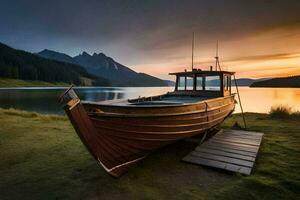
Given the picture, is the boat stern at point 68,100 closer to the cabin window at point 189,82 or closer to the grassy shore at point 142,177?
the grassy shore at point 142,177

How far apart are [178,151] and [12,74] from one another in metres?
115

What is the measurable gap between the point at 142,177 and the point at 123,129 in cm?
129

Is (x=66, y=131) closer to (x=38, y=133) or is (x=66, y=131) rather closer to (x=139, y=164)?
(x=38, y=133)

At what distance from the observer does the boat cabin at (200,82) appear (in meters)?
9.93

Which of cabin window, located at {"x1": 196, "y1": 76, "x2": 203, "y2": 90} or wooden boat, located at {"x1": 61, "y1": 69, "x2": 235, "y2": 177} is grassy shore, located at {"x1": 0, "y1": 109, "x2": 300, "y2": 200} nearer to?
wooden boat, located at {"x1": 61, "y1": 69, "x2": 235, "y2": 177}

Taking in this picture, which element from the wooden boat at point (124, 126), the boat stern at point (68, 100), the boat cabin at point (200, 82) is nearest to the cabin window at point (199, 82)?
the boat cabin at point (200, 82)

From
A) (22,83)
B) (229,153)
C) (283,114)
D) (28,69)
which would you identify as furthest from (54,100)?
(28,69)

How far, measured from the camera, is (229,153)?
622cm

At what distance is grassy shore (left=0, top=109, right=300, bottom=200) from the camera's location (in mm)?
4191

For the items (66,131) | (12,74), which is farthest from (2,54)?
(66,131)

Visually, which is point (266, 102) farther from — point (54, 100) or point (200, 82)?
point (54, 100)

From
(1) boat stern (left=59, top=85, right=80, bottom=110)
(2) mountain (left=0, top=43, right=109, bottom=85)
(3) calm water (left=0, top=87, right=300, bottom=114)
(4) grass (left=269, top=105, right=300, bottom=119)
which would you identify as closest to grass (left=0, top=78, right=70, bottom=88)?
(2) mountain (left=0, top=43, right=109, bottom=85)

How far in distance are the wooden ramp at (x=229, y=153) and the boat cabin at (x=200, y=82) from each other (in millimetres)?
2566

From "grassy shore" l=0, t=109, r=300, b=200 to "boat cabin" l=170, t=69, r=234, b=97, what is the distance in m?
3.49
